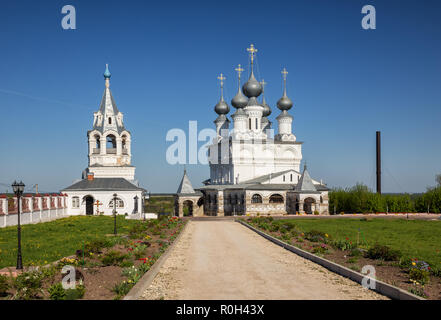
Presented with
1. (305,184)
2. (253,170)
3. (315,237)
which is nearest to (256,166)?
(253,170)

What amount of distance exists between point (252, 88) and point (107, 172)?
63.4 feet

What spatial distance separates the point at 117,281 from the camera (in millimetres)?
11148

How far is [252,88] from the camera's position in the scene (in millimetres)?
53969

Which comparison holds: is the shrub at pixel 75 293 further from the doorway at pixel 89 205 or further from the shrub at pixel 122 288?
the doorway at pixel 89 205

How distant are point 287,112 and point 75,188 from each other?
27227mm

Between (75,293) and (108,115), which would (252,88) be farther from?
(75,293)

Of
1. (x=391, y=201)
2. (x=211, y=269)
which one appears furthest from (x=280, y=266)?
(x=391, y=201)

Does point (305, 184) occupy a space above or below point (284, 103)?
below

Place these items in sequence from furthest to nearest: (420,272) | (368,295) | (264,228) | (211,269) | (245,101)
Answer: (245,101) < (264,228) < (211,269) < (420,272) < (368,295)

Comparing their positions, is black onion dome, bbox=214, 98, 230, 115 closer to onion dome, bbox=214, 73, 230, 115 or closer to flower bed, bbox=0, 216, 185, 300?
onion dome, bbox=214, 73, 230, 115

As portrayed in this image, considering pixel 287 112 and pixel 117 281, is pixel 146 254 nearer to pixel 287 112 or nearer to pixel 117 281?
pixel 117 281

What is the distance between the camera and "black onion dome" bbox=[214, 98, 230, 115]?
198ft

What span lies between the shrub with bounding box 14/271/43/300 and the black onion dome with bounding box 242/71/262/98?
45.7 m

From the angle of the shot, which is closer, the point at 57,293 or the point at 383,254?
the point at 57,293
